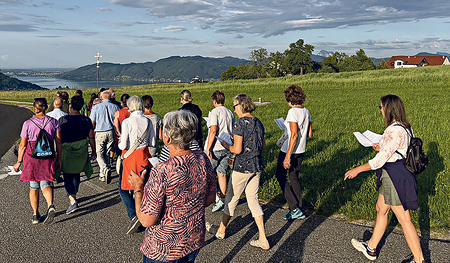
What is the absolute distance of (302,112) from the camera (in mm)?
5262

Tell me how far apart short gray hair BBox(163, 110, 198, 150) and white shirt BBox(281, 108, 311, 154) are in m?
2.93

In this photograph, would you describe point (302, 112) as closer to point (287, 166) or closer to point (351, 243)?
point (287, 166)

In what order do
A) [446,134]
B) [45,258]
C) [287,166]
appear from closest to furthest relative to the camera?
[45,258], [287,166], [446,134]

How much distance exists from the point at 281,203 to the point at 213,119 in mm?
2038

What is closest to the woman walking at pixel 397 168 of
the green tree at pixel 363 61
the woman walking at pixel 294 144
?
the woman walking at pixel 294 144

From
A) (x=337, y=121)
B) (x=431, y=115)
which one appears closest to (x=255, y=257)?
(x=337, y=121)

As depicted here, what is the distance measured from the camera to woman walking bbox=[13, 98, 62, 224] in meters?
5.31

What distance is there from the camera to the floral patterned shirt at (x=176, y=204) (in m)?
2.37

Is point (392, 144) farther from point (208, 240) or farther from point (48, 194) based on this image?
point (48, 194)

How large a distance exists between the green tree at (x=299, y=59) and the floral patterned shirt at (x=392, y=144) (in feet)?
301

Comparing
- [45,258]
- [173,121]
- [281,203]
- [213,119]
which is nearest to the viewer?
[173,121]

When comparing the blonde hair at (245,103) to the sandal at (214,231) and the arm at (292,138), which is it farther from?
the sandal at (214,231)

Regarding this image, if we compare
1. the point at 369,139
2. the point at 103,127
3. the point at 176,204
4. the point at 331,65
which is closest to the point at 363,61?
the point at 331,65

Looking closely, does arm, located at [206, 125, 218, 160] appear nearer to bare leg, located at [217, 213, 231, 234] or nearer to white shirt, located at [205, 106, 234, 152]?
white shirt, located at [205, 106, 234, 152]
